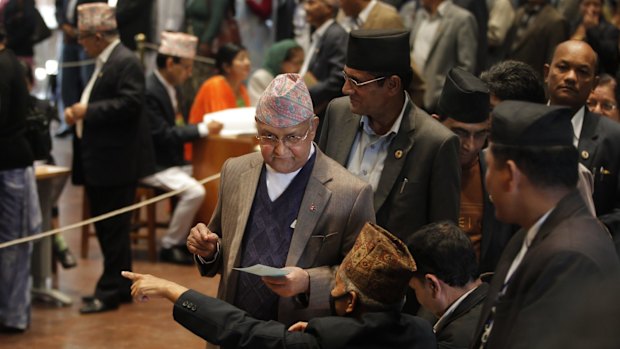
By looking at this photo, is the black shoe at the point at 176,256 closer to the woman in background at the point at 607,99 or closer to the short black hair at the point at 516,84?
the woman in background at the point at 607,99

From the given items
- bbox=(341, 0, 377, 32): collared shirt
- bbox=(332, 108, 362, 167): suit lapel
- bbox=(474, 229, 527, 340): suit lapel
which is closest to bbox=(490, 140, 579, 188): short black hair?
bbox=(474, 229, 527, 340): suit lapel

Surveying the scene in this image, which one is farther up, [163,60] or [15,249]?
[163,60]

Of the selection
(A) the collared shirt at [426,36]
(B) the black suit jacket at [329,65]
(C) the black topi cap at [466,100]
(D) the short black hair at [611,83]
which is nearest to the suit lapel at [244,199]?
(C) the black topi cap at [466,100]

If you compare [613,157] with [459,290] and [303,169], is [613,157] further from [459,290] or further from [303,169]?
[303,169]

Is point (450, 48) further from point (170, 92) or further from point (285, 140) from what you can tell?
point (285, 140)

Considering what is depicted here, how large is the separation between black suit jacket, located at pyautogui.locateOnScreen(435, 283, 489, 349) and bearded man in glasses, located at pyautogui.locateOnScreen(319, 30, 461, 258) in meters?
0.50

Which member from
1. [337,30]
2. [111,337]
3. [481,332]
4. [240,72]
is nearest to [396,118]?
[481,332]

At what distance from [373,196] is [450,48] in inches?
173

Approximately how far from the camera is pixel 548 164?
2.18 m

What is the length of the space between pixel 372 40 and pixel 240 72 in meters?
4.33

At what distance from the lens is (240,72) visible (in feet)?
25.6

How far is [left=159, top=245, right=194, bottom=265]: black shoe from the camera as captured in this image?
7.34 m

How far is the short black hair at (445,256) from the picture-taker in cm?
314

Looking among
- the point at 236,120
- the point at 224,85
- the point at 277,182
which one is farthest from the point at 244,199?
the point at 224,85
